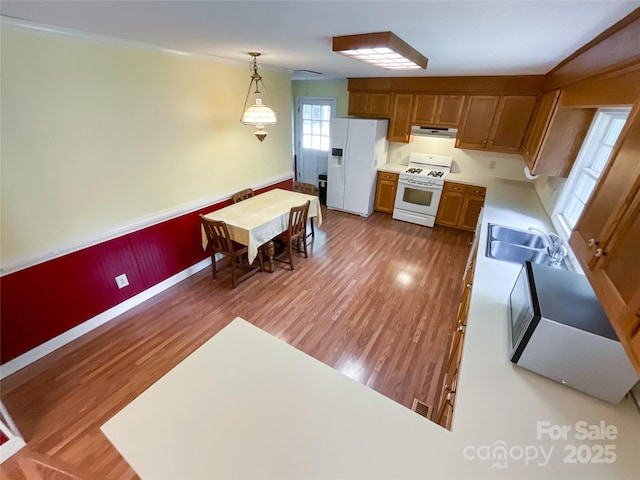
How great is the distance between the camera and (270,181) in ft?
13.9

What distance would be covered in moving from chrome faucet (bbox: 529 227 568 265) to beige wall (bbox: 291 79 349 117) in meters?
4.03

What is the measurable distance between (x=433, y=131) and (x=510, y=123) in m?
1.01

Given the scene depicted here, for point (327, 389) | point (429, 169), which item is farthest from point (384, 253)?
point (327, 389)

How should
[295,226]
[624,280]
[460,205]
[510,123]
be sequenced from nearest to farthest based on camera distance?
[624,280] → [295,226] → [510,123] → [460,205]

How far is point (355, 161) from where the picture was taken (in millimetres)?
4824

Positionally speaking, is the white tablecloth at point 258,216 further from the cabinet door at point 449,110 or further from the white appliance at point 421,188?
the cabinet door at point 449,110

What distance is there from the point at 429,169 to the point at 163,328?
463 cm

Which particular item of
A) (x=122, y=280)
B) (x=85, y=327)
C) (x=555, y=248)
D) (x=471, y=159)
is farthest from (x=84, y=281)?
(x=471, y=159)

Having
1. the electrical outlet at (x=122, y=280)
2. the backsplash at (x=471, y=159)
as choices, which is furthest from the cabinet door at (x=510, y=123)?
the electrical outlet at (x=122, y=280)

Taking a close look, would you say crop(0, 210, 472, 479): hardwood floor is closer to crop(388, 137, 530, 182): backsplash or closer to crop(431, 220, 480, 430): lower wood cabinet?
crop(431, 220, 480, 430): lower wood cabinet

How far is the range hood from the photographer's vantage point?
14.0 ft

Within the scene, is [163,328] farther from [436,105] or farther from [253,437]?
[436,105]

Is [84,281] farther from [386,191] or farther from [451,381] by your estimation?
[386,191]

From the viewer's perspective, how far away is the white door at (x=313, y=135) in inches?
218
